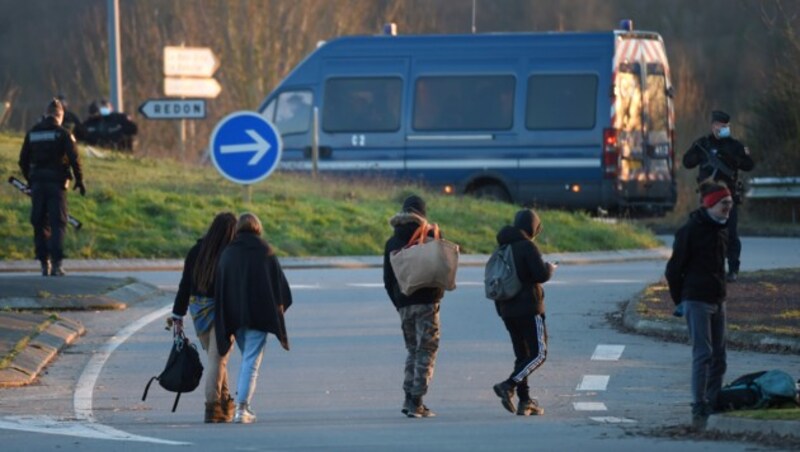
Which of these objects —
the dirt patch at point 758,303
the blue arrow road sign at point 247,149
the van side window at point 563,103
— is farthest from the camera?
the van side window at point 563,103

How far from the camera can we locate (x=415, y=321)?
1262 centimetres

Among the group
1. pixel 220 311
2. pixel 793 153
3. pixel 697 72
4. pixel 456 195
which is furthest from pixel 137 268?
pixel 697 72

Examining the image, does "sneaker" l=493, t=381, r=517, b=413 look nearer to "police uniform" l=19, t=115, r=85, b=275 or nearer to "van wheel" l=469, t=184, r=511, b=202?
"police uniform" l=19, t=115, r=85, b=275

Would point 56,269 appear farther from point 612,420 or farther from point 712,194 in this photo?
point 712,194

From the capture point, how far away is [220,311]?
12.3 m

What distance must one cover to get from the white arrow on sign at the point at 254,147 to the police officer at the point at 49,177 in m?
2.96

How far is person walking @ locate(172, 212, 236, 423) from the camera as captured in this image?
12.3m

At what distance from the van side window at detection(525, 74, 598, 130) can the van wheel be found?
1147 mm

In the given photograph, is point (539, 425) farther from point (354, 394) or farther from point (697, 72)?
point (697, 72)

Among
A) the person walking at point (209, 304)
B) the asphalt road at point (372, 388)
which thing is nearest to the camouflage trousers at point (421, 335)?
the asphalt road at point (372, 388)

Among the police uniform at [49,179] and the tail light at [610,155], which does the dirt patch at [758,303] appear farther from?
the tail light at [610,155]

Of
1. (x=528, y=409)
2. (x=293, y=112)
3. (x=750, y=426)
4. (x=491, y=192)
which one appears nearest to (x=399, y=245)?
(x=528, y=409)

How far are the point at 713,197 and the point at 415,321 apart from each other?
228cm

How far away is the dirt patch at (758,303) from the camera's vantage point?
52.9ft
